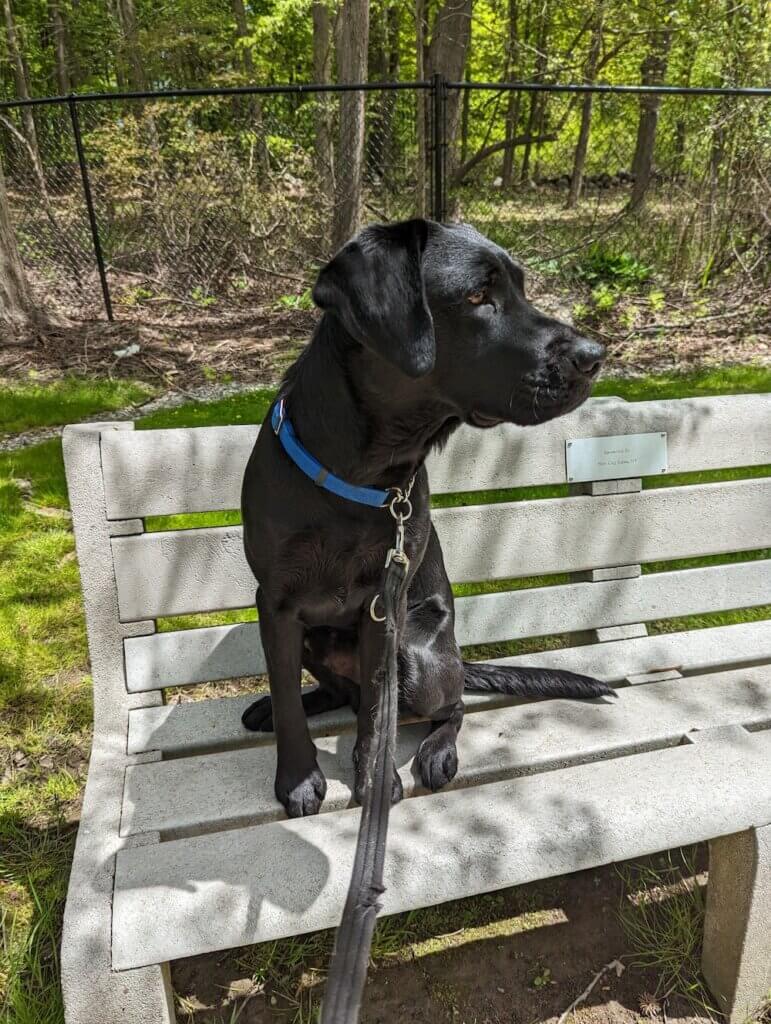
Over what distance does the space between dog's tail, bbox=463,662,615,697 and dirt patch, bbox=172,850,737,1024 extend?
25.7 inches

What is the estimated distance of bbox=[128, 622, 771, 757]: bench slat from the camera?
86.0 inches

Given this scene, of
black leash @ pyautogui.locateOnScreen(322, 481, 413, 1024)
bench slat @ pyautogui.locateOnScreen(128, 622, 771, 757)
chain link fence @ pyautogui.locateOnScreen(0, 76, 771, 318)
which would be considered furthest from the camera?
chain link fence @ pyautogui.locateOnScreen(0, 76, 771, 318)

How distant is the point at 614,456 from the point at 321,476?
128 centimetres

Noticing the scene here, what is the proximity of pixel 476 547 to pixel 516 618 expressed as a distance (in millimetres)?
291

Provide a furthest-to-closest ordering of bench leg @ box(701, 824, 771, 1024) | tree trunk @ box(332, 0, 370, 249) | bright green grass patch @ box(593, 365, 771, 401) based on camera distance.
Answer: tree trunk @ box(332, 0, 370, 249) < bright green grass patch @ box(593, 365, 771, 401) < bench leg @ box(701, 824, 771, 1024)

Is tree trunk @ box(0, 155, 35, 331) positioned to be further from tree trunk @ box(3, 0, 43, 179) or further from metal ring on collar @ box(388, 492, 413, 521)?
metal ring on collar @ box(388, 492, 413, 521)

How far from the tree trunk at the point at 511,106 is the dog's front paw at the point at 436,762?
19.1 feet

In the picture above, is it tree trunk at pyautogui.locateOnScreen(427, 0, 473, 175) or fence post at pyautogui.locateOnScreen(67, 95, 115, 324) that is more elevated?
tree trunk at pyautogui.locateOnScreen(427, 0, 473, 175)

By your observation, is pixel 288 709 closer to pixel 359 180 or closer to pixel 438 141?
pixel 438 141

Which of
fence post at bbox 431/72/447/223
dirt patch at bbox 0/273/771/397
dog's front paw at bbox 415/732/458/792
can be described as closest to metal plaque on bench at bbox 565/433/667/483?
dog's front paw at bbox 415/732/458/792

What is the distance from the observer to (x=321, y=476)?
5.74ft

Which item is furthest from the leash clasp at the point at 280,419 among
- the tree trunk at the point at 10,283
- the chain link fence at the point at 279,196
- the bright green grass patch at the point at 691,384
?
the chain link fence at the point at 279,196

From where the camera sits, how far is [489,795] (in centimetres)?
183

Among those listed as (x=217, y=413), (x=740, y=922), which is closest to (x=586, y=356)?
(x=740, y=922)
